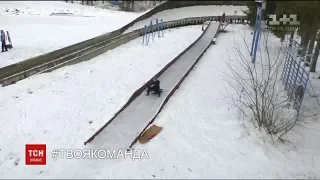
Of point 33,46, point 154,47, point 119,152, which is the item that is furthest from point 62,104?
point 154,47

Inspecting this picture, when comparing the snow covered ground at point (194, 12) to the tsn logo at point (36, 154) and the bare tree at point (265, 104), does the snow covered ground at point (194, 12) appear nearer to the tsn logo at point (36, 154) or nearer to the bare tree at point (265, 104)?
the bare tree at point (265, 104)

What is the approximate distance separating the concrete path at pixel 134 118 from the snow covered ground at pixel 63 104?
1.85 feet

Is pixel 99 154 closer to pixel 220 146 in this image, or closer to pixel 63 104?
pixel 220 146

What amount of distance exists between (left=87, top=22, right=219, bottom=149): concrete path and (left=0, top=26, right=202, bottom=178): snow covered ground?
0.56 m

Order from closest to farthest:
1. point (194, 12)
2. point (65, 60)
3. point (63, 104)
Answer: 1. point (63, 104)
2. point (65, 60)
3. point (194, 12)

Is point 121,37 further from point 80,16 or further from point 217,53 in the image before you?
point 80,16

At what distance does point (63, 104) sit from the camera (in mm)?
11375

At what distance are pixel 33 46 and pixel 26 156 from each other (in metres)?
12.2

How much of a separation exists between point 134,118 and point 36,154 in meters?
3.23

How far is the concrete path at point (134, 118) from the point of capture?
866cm

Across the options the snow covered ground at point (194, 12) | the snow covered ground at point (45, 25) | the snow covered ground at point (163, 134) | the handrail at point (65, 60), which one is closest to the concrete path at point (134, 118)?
the snow covered ground at point (163, 134)

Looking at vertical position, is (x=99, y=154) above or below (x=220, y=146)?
below

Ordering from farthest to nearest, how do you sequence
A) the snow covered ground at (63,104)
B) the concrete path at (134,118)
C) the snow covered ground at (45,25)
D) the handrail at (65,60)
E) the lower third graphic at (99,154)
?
the snow covered ground at (45,25), the handrail at (65,60), the concrete path at (134,118), the snow covered ground at (63,104), the lower third graphic at (99,154)

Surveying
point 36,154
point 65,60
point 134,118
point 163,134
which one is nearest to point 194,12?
point 65,60
